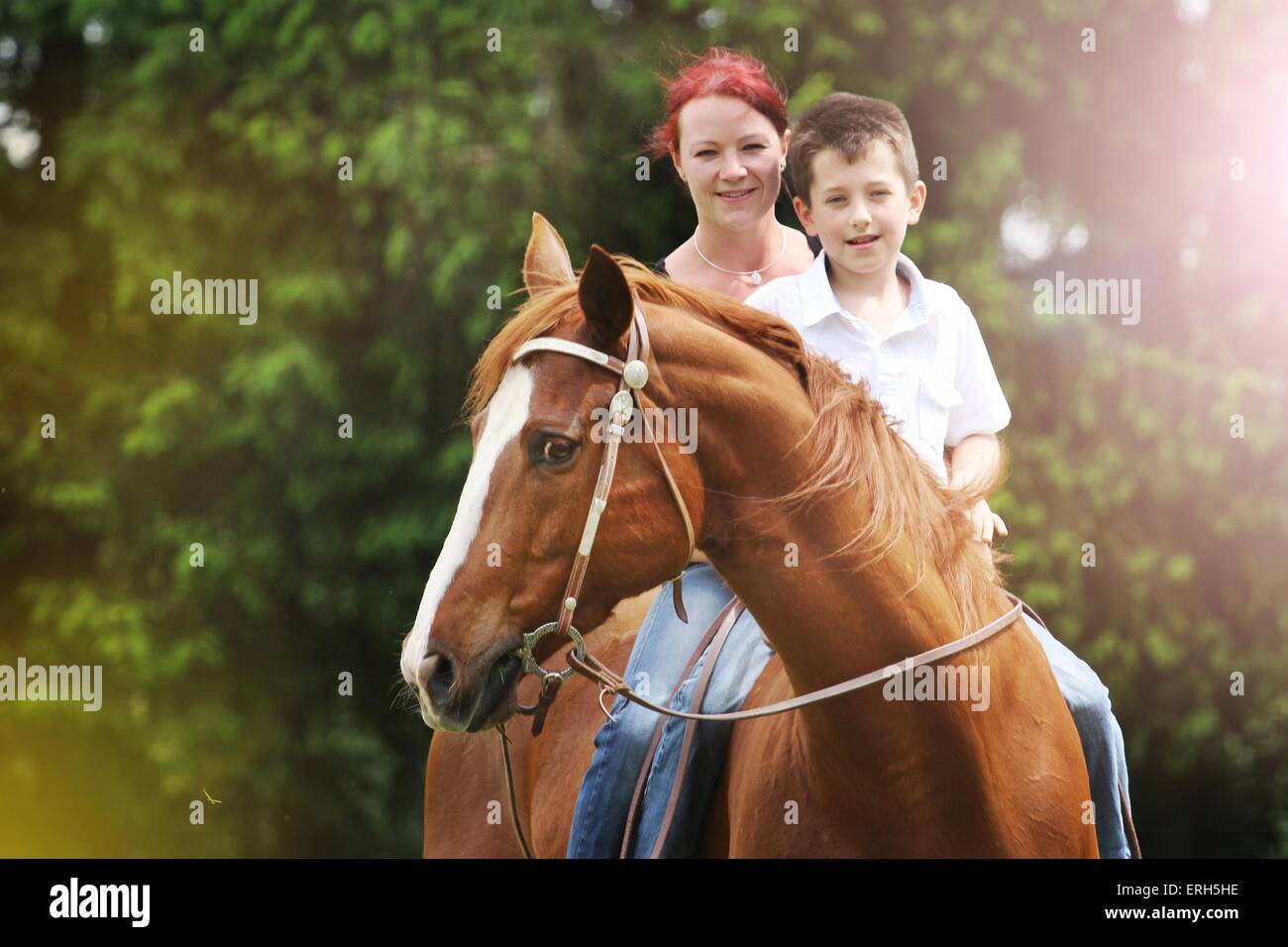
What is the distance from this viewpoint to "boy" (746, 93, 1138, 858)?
2.73 meters

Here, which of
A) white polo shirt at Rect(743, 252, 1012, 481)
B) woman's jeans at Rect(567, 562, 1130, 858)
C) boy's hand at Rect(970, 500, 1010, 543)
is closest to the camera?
boy's hand at Rect(970, 500, 1010, 543)

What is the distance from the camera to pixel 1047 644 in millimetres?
2830

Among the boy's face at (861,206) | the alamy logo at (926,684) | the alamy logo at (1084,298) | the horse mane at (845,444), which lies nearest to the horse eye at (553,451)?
the horse mane at (845,444)

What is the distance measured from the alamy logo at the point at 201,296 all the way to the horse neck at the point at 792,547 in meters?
4.55

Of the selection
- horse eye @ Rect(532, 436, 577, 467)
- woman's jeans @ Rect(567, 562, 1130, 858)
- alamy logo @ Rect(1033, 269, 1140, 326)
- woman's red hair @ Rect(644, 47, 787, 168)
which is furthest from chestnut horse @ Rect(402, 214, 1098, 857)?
alamy logo @ Rect(1033, 269, 1140, 326)

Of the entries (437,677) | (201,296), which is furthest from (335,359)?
(437,677)

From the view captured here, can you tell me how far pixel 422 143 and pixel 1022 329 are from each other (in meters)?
2.84

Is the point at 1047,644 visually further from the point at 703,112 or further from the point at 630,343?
the point at 703,112

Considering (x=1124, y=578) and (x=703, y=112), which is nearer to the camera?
(x=703, y=112)

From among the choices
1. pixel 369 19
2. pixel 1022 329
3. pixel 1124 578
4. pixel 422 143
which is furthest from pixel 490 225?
pixel 1124 578

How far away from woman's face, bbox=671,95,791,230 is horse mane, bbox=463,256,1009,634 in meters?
0.93

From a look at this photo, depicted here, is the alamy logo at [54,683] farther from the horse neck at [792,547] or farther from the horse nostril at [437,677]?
the horse neck at [792,547]

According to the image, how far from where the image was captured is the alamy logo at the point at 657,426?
7.29 ft

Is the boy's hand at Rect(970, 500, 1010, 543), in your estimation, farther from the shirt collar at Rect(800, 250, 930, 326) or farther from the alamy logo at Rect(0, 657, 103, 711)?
the alamy logo at Rect(0, 657, 103, 711)
